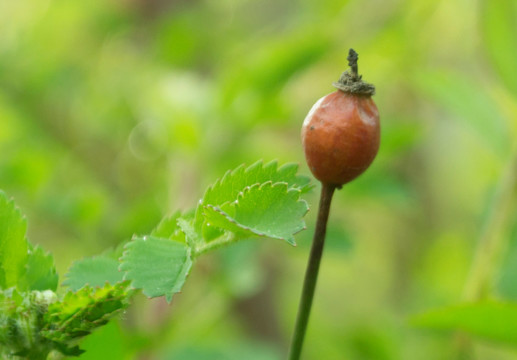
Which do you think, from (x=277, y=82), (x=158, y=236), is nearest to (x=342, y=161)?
(x=158, y=236)

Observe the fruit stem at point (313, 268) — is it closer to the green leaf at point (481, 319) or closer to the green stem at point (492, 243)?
the green leaf at point (481, 319)

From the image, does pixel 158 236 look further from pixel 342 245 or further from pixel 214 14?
pixel 214 14

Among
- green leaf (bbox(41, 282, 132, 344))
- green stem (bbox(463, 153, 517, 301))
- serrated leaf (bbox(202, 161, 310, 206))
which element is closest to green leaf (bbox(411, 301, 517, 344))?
green stem (bbox(463, 153, 517, 301))

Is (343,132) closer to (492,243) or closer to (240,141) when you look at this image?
(492,243)

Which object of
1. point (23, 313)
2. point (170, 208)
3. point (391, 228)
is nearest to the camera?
point (23, 313)

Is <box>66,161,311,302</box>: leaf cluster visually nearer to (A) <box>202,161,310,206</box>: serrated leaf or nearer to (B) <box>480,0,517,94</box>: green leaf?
(A) <box>202,161,310,206</box>: serrated leaf

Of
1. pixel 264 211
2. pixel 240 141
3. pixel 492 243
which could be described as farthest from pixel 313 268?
pixel 240 141

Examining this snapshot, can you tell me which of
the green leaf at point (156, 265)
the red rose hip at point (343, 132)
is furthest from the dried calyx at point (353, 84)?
the green leaf at point (156, 265)
